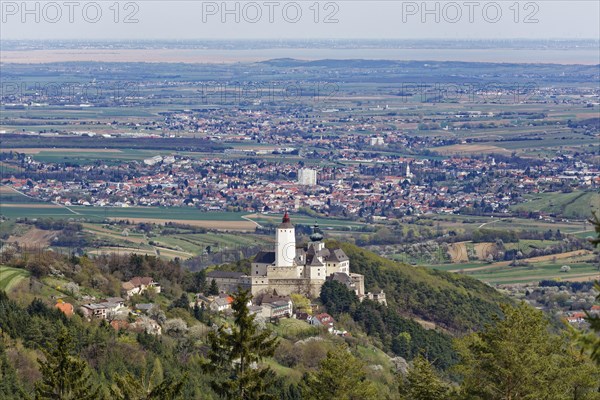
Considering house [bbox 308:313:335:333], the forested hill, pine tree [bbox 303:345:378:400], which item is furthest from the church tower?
pine tree [bbox 303:345:378:400]

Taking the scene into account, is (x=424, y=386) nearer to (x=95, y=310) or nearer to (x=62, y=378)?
→ (x=62, y=378)

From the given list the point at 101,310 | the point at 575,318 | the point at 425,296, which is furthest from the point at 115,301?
the point at 575,318

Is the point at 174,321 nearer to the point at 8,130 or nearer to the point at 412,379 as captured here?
the point at 412,379

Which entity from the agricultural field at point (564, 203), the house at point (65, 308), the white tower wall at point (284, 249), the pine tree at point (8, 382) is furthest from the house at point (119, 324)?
the agricultural field at point (564, 203)

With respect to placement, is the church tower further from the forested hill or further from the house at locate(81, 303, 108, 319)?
the house at locate(81, 303, 108, 319)

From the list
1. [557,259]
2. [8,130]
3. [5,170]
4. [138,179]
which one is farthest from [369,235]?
[8,130]

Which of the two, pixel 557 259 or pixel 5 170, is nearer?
pixel 557 259
